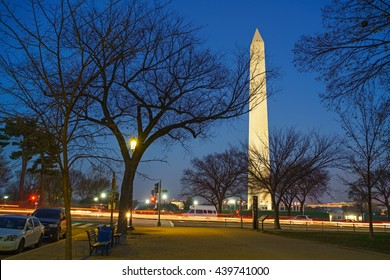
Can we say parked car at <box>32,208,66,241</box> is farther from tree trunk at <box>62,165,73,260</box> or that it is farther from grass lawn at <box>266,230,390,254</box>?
tree trunk at <box>62,165,73,260</box>

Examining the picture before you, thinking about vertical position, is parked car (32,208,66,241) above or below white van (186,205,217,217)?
below

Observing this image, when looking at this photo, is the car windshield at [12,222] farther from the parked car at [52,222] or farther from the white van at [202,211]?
the white van at [202,211]

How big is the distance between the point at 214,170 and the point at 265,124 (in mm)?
16755

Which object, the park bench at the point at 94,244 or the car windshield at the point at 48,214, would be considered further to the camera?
the car windshield at the point at 48,214

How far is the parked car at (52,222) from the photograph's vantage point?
21547mm

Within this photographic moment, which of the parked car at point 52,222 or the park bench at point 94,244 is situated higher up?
the parked car at point 52,222

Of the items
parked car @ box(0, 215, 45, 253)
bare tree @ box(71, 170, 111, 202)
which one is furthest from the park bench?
bare tree @ box(71, 170, 111, 202)

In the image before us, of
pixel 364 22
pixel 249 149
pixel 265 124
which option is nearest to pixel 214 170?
pixel 265 124

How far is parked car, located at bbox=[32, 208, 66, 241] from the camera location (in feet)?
70.7

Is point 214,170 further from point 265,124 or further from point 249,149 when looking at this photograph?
point 249,149

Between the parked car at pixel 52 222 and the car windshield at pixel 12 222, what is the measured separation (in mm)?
4580

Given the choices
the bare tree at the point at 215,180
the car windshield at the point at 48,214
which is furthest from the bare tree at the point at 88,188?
the car windshield at the point at 48,214

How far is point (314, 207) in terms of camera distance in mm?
160250

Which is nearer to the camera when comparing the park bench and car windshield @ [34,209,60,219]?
the park bench
